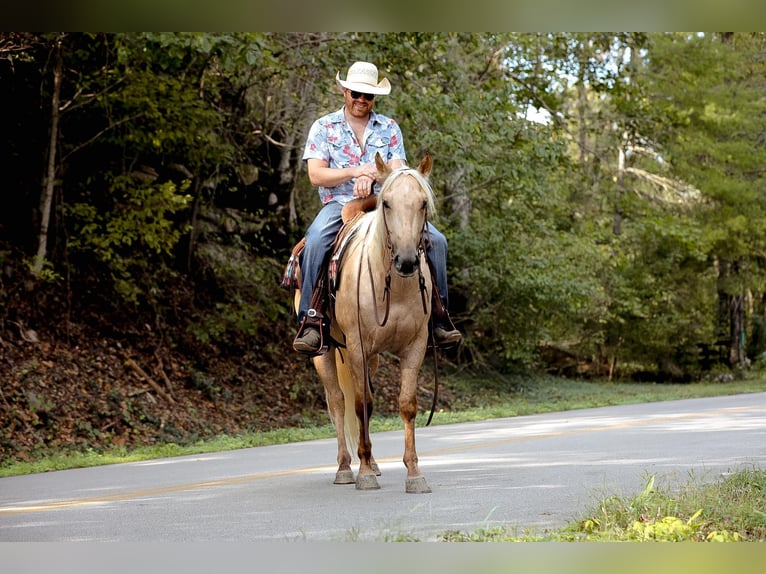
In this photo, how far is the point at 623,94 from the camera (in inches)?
948

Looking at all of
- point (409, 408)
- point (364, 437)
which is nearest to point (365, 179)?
point (409, 408)

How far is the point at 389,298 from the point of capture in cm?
864

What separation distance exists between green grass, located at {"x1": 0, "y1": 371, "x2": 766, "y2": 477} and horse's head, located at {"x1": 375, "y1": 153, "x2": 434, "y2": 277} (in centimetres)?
622

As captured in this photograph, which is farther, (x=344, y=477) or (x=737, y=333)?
(x=737, y=333)

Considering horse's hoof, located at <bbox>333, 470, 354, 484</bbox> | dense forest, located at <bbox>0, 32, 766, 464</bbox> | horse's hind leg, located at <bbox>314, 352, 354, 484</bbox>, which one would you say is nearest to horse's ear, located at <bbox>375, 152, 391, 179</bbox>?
horse's hind leg, located at <bbox>314, 352, 354, 484</bbox>

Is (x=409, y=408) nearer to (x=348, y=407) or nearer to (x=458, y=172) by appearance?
(x=348, y=407)

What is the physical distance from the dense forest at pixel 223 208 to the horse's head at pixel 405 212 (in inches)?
153

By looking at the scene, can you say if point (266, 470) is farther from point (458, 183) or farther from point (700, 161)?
point (700, 161)

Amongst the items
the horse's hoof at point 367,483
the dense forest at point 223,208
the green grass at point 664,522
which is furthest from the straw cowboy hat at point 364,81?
the green grass at point 664,522

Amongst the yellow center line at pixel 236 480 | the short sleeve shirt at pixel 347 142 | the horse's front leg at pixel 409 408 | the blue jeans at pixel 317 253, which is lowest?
the yellow center line at pixel 236 480

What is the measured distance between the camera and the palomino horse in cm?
805

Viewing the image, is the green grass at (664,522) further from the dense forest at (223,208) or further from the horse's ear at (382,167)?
the dense forest at (223,208)

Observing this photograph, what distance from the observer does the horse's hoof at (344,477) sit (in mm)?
9320

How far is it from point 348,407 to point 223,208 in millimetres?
14634
